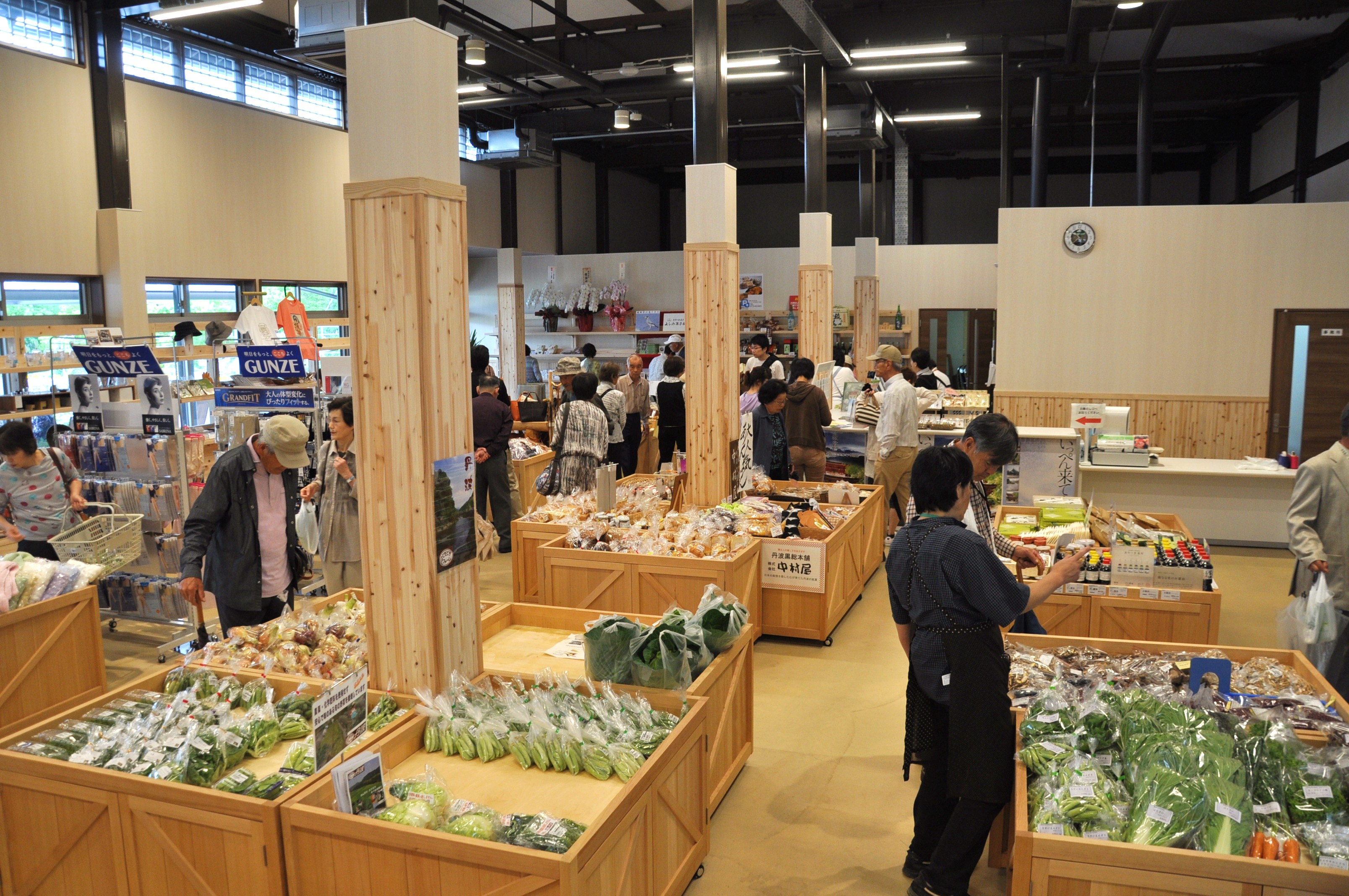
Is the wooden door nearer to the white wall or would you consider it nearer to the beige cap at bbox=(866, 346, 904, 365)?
the beige cap at bbox=(866, 346, 904, 365)

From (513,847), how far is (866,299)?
14.6 meters

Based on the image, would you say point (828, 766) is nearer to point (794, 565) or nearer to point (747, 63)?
point (794, 565)

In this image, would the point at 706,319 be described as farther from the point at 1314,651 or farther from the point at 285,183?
the point at 285,183

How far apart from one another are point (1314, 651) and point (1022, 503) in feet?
8.35

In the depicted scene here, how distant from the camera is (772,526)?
21.4 ft

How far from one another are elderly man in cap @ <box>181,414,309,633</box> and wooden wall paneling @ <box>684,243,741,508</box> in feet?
10.8

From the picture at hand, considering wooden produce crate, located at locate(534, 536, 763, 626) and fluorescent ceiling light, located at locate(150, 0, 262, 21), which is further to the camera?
fluorescent ceiling light, located at locate(150, 0, 262, 21)

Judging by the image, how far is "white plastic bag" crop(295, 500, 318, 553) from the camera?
5.59 m

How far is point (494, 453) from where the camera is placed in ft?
27.9

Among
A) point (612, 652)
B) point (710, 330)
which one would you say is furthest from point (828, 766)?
point (710, 330)

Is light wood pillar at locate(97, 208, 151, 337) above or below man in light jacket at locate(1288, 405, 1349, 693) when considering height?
above

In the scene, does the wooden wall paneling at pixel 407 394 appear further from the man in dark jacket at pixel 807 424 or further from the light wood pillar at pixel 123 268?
the light wood pillar at pixel 123 268

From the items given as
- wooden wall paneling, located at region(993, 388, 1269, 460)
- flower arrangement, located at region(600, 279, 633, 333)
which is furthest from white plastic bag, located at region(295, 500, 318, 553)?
flower arrangement, located at region(600, 279, 633, 333)

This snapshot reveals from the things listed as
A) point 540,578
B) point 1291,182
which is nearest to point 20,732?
point 540,578
